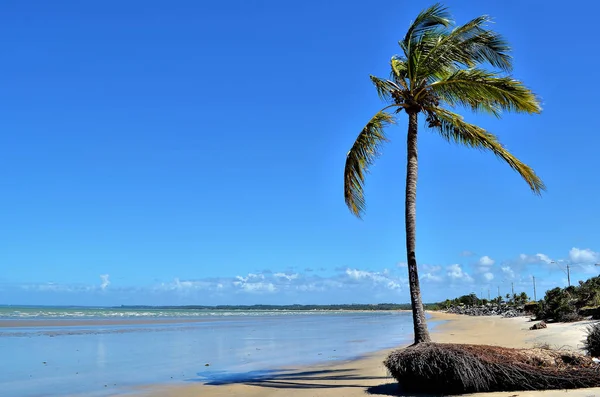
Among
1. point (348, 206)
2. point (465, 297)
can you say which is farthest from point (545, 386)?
point (465, 297)

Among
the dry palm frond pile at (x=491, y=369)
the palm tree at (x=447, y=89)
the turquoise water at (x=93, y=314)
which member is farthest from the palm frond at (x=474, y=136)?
the turquoise water at (x=93, y=314)

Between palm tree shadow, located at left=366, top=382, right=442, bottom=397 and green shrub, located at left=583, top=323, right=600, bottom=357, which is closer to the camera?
palm tree shadow, located at left=366, top=382, right=442, bottom=397

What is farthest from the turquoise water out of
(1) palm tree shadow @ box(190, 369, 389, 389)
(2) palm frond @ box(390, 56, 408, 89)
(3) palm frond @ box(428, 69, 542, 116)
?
(3) palm frond @ box(428, 69, 542, 116)

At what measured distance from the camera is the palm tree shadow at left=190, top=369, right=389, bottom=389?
12109 mm

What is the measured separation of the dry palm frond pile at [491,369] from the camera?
8.96 metres

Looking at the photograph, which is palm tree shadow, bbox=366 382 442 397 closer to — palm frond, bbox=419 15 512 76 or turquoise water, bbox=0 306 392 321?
palm frond, bbox=419 15 512 76

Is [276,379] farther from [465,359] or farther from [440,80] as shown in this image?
[440,80]

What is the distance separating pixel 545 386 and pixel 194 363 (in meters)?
11.6

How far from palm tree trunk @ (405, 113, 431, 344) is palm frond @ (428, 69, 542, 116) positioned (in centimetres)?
103

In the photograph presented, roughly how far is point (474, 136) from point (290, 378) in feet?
24.3

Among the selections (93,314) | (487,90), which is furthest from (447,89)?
(93,314)

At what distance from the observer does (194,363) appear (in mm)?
17516

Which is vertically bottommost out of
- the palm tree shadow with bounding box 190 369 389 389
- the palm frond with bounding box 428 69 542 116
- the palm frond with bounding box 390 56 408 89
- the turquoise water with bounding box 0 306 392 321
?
the turquoise water with bounding box 0 306 392 321

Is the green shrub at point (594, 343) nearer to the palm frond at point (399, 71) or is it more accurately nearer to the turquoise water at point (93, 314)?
the palm frond at point (399, 71)
